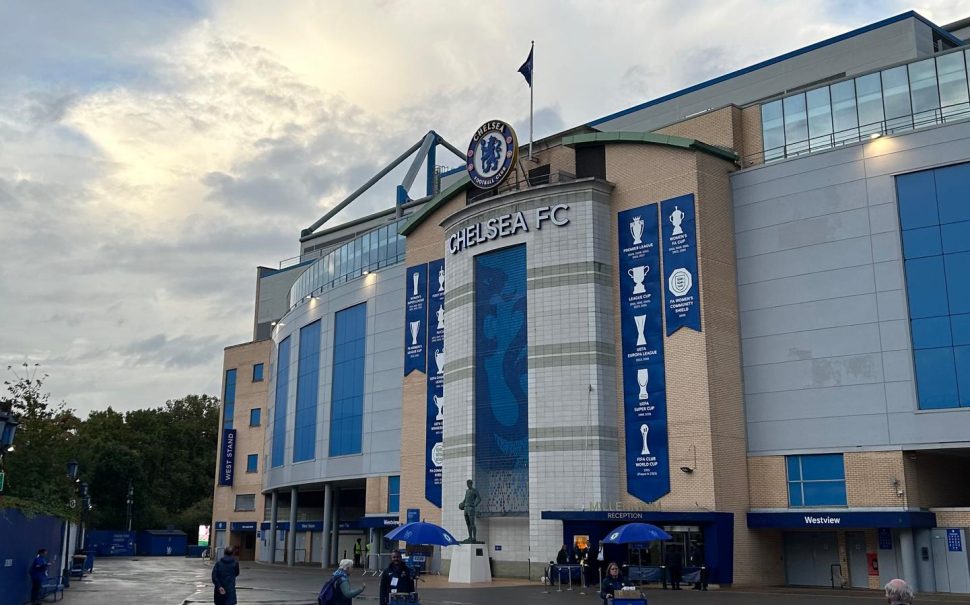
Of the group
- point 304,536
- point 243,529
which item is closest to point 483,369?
point 304,536

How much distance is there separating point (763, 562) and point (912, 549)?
20.1 ft

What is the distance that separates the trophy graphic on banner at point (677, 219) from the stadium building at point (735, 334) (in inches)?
2.8

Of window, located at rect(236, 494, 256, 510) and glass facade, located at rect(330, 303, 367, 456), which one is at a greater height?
glass facade, located at rect(330, 303, 367, 456)

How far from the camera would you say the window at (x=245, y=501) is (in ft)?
264

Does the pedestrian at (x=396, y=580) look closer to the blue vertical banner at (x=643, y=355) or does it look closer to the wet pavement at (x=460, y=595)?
the wet pavement at (x=460, y=595)

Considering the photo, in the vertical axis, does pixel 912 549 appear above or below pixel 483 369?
below

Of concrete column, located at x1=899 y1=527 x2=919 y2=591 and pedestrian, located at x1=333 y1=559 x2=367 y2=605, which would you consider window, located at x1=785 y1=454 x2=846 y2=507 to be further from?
pedestrian, located at x1=333 y1=559 x2=367 y2=605

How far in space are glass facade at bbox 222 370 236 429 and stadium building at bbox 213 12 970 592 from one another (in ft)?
117

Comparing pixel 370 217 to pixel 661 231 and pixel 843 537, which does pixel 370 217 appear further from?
pixel 843 537

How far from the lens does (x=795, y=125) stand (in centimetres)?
4312

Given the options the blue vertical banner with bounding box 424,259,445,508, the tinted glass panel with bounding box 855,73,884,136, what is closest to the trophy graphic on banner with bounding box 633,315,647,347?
the tinted glass panel with bounding box 855,73,884,136

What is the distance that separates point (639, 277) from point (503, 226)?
7.67 meters

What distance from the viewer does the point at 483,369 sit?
157ft

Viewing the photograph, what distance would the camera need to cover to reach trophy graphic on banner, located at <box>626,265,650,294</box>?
43.7 m
